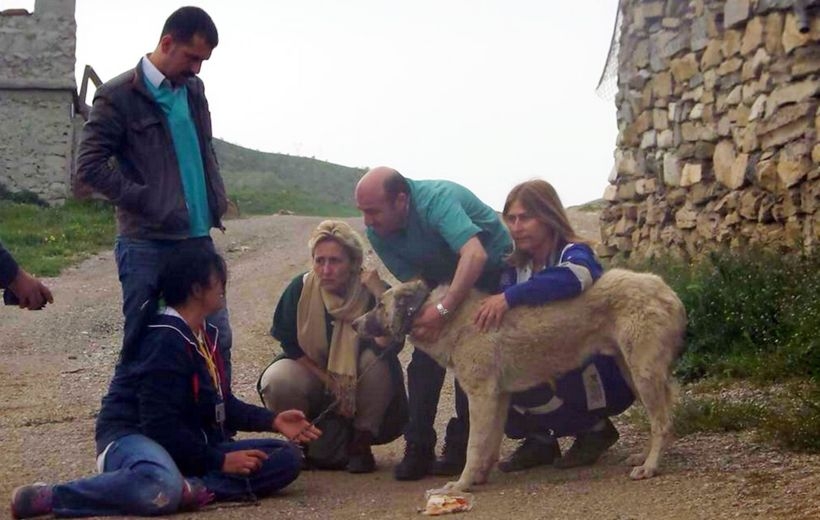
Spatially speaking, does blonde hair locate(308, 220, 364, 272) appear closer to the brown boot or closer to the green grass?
the brown boot

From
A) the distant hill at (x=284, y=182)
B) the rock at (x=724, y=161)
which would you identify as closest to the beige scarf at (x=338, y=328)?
the rock at (x=724, y=161)

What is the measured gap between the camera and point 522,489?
16.8 ft

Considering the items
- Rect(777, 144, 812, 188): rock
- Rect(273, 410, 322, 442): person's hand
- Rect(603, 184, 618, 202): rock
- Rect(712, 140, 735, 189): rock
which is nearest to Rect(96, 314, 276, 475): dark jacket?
Rect(273, 410, 322, 442): person's hand

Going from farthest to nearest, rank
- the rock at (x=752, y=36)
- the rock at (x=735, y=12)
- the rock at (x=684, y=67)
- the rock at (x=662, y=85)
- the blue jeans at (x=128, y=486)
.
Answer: the rock at (x=662, y=85) < the rock at (x=684, y=67) < the rock at (x=735, y=12) < the rock at (x=752, y=36) < the blue jeans at (x=128, y=486)

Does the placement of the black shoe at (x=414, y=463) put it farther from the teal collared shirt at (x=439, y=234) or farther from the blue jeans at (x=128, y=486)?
the blue jeans at (x=128, y=486)

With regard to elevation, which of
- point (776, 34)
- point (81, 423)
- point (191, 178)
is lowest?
point (81, 423)

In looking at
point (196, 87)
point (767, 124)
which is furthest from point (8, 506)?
point (767, 124)

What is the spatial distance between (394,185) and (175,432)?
149cm

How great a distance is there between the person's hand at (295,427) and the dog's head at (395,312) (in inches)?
22.3

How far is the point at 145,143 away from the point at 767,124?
15.3 feet

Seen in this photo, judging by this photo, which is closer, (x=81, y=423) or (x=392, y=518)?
(x=392, y=518)

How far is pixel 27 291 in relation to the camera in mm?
4922

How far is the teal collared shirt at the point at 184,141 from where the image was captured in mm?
5340

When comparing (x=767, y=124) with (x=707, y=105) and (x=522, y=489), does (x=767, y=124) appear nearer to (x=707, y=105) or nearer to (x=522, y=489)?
(x=707, y=105)
